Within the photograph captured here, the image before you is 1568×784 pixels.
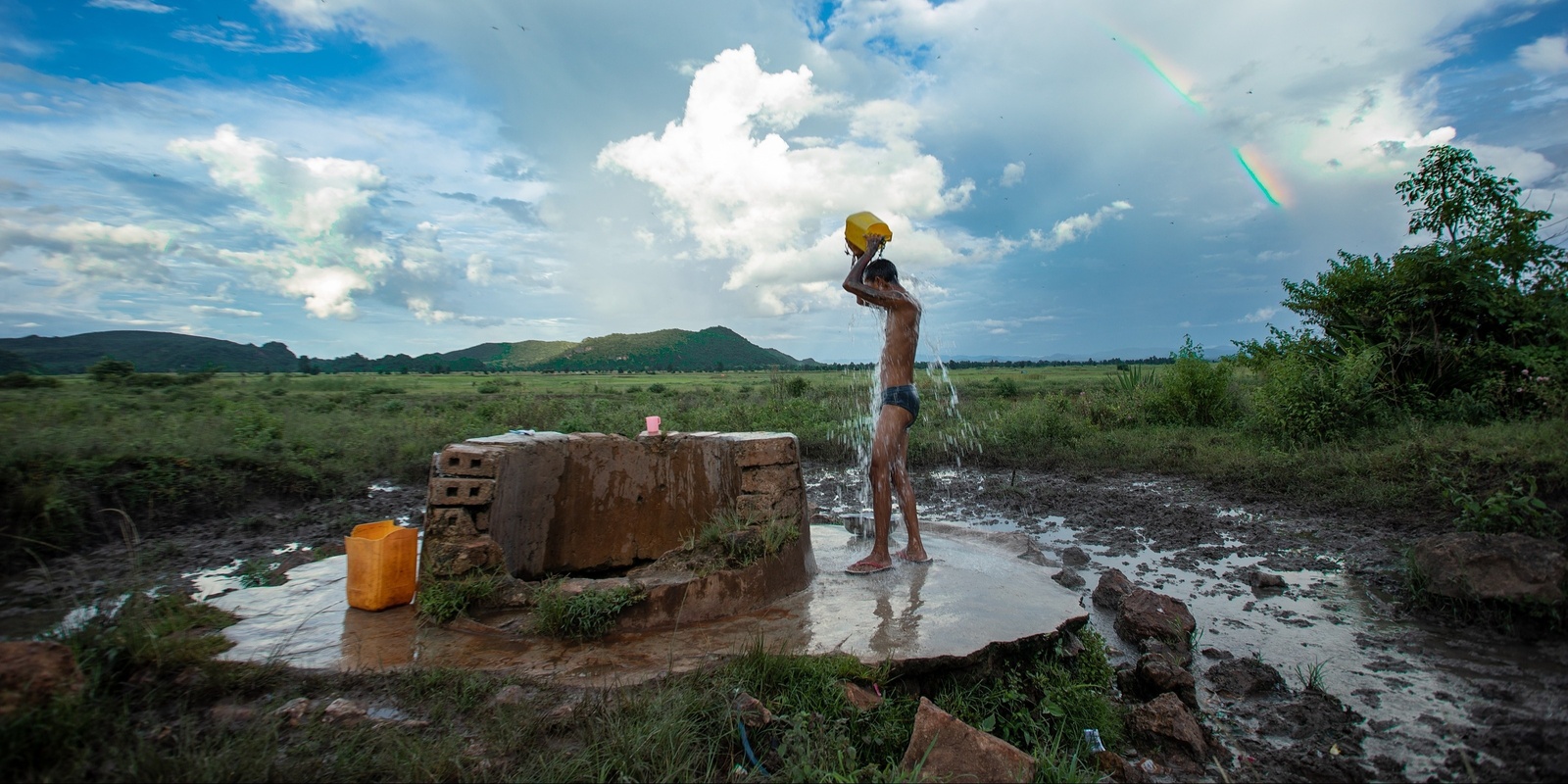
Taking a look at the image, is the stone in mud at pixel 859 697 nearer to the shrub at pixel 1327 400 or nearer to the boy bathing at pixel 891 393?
the boy bathing at pixel 891 393

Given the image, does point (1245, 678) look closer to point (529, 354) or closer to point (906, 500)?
point (906, 500)

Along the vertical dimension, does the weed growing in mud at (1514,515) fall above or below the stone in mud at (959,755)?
above

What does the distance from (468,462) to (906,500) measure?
2964mm

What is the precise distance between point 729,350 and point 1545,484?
228 feet

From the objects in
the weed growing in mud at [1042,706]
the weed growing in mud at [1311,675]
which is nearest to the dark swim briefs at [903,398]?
the weed growing in mud at [1042,706]

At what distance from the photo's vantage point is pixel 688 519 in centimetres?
526

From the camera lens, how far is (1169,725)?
3.19 meters

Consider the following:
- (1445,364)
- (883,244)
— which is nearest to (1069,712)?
(883,244)

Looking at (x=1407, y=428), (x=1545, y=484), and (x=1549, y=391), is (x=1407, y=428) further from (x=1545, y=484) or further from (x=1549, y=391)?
(x=1545, y=484)

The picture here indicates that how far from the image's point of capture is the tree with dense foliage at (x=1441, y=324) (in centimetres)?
788

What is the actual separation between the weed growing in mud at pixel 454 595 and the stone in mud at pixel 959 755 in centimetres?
248

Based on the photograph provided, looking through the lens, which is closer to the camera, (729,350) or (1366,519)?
(1366,519)

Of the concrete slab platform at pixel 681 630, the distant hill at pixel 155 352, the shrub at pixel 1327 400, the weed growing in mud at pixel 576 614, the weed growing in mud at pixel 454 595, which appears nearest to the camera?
the concrete slab platform at pixel 681 630

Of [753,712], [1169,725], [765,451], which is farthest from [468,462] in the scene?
[1169,725]
